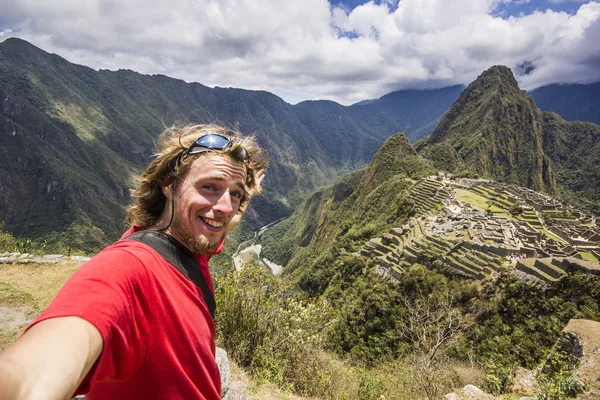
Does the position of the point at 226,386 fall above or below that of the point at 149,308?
below

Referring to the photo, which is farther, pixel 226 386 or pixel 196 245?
pixel 226 386

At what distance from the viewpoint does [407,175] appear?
281 feet

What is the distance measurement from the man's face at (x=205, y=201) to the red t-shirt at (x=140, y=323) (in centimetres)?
46

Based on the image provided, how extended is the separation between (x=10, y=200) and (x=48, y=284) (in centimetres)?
15382

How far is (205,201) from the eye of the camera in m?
2.51

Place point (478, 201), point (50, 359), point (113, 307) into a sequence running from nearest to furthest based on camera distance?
point (50, 359), point (113, 307), point (478, 201)

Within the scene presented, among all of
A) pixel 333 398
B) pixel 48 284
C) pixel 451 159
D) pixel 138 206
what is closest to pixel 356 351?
pixel 333 398

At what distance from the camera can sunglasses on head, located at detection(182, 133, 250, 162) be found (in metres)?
2.84

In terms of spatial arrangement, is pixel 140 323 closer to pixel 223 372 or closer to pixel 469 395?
pixel 223 372

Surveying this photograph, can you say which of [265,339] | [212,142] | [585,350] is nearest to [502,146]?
[585,350]

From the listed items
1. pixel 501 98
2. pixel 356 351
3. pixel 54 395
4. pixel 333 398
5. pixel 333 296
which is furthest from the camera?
pixel 501 98

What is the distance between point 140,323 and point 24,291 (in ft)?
45.4

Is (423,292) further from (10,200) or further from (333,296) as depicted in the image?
(10,200)

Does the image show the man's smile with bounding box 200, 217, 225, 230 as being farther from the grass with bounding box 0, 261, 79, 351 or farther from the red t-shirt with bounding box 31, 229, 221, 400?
the grass with bounding box 0, 261, 79, 351
